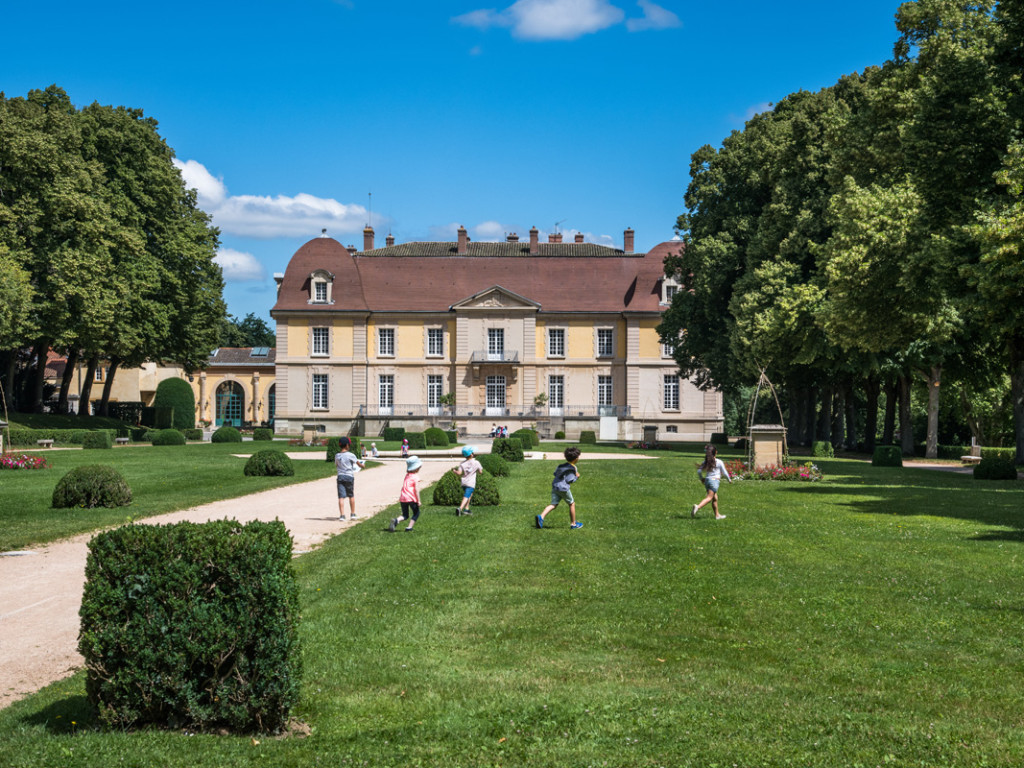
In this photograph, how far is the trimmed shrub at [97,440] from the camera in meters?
36.3

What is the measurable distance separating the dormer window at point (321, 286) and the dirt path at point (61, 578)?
3945cm

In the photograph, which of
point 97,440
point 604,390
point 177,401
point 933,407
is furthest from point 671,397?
→ point 97,440

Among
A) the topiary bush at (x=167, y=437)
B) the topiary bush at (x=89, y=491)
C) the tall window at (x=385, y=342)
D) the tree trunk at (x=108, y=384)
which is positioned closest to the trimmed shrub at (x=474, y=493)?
the topiary bush at (x=89, y=491)

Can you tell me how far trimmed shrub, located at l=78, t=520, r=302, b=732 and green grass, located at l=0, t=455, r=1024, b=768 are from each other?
0.63 ft

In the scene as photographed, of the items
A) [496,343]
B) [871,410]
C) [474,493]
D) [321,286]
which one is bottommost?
[474,493]

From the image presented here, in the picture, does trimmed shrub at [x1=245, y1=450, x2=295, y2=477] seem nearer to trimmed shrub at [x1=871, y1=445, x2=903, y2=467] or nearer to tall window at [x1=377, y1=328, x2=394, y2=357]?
trimmed shrub at [x1=871, y1=445, x2=903, y2=467]

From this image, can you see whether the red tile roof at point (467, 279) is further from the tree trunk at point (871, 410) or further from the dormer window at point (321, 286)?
the tree trunk at point (871, 410)

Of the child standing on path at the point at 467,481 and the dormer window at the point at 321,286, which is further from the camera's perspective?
the dormer window at the point at 321,286

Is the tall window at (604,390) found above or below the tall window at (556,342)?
below

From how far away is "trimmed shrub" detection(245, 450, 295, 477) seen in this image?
79.6 ft

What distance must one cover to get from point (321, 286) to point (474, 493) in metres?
45.2

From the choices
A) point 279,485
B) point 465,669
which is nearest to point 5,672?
point 465,669

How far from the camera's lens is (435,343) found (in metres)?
60.6

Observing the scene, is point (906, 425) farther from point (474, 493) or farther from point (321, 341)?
point (321, 341)
